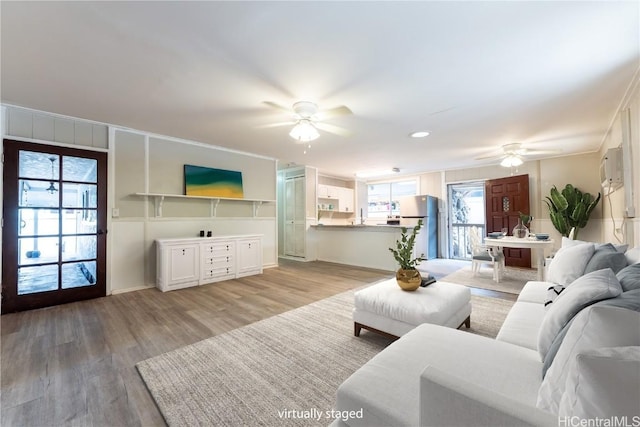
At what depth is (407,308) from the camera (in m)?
1.99

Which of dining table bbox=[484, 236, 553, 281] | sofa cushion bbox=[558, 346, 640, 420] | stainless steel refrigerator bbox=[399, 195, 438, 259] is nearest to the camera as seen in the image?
sofa cushion bbox=[558, 346, 640, 420]

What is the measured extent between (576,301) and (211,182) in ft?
15.5

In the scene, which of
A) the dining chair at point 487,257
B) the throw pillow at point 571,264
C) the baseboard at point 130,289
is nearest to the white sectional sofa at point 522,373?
the throw pillow at point 571,264

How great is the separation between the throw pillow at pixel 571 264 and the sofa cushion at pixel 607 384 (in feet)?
6.04

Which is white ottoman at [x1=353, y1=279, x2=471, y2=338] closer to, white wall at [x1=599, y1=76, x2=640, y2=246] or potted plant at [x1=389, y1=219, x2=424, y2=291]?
potted plant at [x1=389, y1=219, x2=424, y2=291]

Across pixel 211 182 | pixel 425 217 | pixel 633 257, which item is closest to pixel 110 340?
pixel 211 182

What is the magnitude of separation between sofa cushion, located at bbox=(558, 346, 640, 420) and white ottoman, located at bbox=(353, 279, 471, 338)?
133 cm

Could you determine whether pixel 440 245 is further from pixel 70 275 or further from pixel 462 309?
pixel 70 275

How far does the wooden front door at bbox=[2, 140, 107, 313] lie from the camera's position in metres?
2.93

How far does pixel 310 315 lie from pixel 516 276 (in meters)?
4.09

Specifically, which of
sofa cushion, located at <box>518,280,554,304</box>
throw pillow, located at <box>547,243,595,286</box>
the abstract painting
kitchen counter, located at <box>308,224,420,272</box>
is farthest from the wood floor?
throw pillow, located at <box>547,243,595,286</box>

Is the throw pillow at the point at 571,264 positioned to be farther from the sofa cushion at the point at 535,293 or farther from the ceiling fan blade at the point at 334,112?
the ceiling fan blade at the point at 334,112

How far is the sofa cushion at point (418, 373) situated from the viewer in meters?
0.95

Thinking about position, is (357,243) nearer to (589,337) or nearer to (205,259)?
(205,259)
